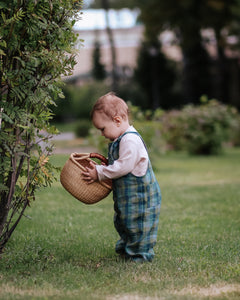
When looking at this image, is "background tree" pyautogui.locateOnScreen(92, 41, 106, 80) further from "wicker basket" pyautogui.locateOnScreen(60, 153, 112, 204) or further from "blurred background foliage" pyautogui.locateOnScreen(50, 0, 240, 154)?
"wicker basket" pyautogui.locateOnScreen(60, 153, 112, 204)

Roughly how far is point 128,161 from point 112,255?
3.19 ft

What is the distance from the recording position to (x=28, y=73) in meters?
3.27

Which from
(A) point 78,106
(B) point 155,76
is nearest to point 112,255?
(B) point 155,76

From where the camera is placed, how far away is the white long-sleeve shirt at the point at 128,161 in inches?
134

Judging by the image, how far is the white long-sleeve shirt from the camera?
340 cm

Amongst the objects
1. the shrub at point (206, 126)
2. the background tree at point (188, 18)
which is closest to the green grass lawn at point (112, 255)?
the shrub at point (206, 126)

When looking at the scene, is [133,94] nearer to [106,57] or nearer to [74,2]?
[106,57]

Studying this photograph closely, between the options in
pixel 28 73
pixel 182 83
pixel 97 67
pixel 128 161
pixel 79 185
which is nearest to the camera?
pixel 28 73

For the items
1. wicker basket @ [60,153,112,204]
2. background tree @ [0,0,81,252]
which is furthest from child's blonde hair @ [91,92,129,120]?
wicker basket @ [60,153,112,204]

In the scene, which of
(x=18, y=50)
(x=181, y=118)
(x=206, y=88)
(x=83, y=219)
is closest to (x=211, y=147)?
(x=181, y=118)

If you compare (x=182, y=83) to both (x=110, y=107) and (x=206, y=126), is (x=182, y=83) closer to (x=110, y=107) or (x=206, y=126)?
(x=206, y=126)

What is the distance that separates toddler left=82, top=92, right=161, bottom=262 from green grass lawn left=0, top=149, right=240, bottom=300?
0.22 metres

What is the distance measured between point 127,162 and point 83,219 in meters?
2.43

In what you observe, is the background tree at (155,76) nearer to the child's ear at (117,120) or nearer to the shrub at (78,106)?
the shrub at (78,106)
